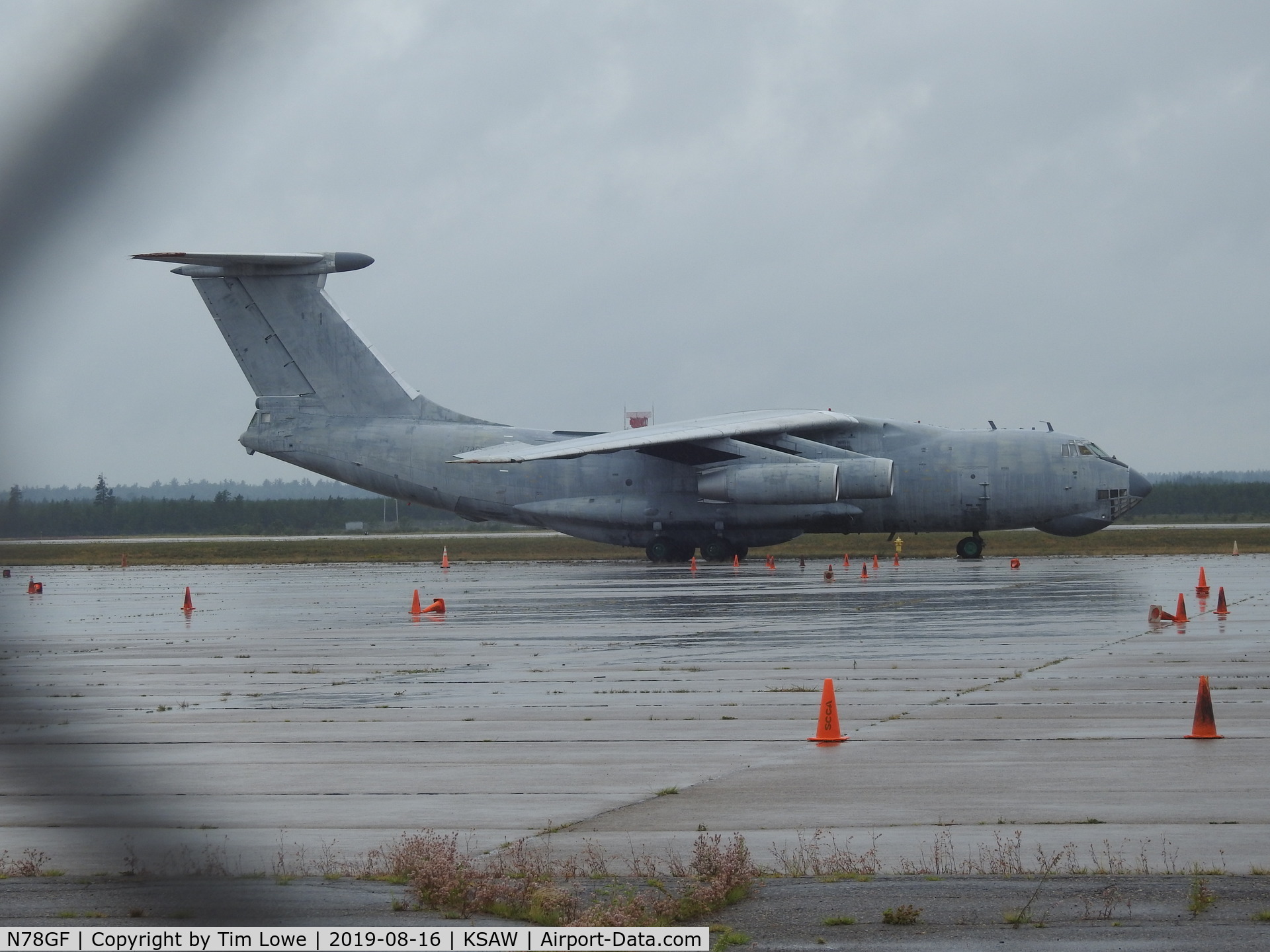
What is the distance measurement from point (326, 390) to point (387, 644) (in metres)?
20.2

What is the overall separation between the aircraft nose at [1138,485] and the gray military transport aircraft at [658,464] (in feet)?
0.19

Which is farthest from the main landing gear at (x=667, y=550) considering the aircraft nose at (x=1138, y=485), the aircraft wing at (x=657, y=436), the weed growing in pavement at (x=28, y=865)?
the weed growing in pavement at (x=28, y=865)

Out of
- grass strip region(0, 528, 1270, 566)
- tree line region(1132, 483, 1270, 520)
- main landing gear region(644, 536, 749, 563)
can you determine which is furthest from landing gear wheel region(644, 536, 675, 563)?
tree line region(1132, 483, 1270, 520)

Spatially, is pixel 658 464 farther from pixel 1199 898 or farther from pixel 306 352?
pixel 1199 898

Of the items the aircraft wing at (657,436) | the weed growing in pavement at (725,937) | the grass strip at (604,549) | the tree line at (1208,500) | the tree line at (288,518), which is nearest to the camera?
the weed growing in pavement at (725,937)

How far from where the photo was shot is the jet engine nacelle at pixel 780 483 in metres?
34.9

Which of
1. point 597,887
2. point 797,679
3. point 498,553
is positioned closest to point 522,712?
point 797,679

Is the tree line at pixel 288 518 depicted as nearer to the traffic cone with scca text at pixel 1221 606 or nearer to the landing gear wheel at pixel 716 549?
the landing gear wheel at pixel 716 549

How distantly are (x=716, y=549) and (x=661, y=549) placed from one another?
1631 millimetres

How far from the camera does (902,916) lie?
6090 millimetres

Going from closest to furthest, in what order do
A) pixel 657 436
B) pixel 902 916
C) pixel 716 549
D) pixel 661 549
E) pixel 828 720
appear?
1. pixel 902 916
2. pixel 828 720
3. pixel 657 436
4. pixel 716 549
5. pixel 661 549
